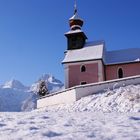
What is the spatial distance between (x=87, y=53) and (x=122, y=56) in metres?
4.37

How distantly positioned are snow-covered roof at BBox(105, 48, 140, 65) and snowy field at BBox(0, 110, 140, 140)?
28.8 meters

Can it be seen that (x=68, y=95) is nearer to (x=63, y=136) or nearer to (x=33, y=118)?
(x=33, y=118)

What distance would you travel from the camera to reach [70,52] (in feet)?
135

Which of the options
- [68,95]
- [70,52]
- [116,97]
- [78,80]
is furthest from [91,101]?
[70,52]

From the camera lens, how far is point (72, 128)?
885 cm

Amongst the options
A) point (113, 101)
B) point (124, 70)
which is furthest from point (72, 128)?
point (124, 70)

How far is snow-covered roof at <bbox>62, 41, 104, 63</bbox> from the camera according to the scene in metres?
38.9

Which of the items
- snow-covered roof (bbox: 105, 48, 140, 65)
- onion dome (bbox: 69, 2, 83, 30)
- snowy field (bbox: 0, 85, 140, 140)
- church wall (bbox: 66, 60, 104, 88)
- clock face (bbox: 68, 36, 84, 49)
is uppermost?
onion dome (bbox: 69, 2, 83, 30)

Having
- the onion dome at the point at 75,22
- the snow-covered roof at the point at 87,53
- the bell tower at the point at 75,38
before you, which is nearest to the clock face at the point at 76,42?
the bell tower at the point at 75,38

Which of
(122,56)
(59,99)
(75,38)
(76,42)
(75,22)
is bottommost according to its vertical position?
(59,99)

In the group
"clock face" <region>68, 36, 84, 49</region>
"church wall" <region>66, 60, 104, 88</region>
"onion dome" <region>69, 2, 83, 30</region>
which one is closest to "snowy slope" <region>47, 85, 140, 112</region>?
"church wall" <region>66, 60, 104, 88</region>

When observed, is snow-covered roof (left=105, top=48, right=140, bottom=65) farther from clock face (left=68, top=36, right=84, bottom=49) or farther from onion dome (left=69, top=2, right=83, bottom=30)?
onion dome (left=69, top=2, right=83, bottom=30)

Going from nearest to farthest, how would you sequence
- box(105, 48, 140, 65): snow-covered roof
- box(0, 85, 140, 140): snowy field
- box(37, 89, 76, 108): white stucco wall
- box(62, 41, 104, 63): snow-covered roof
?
box(0, 85, 140, 140): snowy field, box(37, 89, 76, 108): white stucco wall, box(62, 41, 104, 63): snow-covered roof, box(105, 48, 140, 65): snow-covered roof

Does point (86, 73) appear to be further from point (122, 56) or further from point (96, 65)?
point (122, 56)
